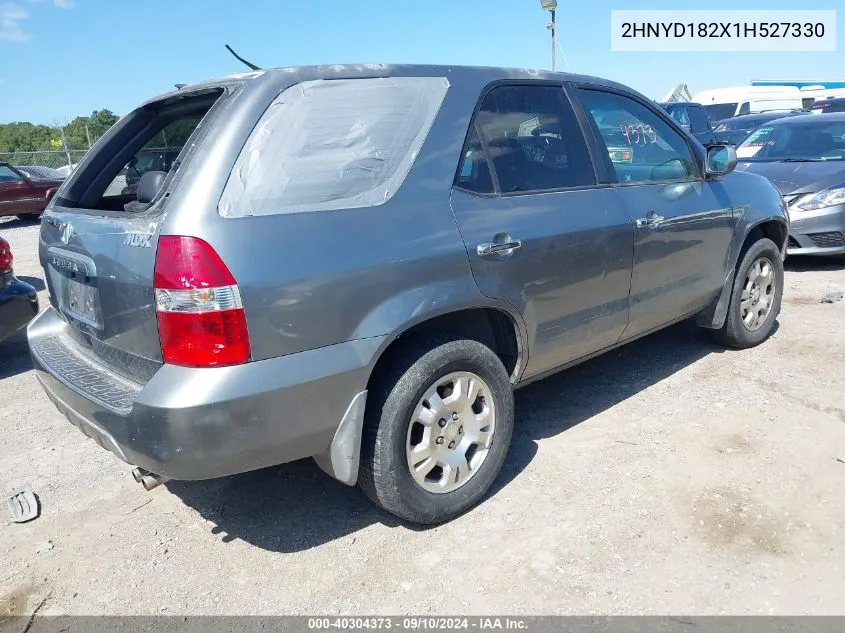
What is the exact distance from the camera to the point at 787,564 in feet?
8.25

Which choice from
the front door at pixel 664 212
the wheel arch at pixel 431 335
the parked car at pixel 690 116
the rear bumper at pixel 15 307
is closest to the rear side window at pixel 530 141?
the front door at pixel 664 212

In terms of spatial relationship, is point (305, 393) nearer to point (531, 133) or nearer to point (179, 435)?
point (179, 435)

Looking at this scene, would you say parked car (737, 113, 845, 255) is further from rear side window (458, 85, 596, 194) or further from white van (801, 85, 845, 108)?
white van (801, 85, 845, 108)

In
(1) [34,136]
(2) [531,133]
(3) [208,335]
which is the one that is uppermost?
(1) [34,136]

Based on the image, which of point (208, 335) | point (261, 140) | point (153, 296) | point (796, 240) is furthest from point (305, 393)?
point (796, 240)

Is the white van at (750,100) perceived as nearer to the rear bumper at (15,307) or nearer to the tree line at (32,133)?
the rear bumper at (15,307)

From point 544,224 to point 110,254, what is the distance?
1.80 metres

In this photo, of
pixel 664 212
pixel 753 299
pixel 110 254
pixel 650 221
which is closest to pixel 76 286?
pixel 110 254

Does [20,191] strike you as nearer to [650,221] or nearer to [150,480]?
[150,480]

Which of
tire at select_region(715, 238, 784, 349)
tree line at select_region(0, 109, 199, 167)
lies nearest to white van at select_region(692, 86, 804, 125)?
tree line at select_region(0, 109, 199, 167)

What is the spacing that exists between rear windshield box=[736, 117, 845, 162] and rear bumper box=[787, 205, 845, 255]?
1.14 meters

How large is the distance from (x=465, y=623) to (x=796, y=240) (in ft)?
20.8

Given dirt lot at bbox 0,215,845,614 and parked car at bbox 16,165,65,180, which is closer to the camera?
dirt lot at bbox 0,215,845,614

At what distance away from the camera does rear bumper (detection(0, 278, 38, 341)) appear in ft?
16.3
